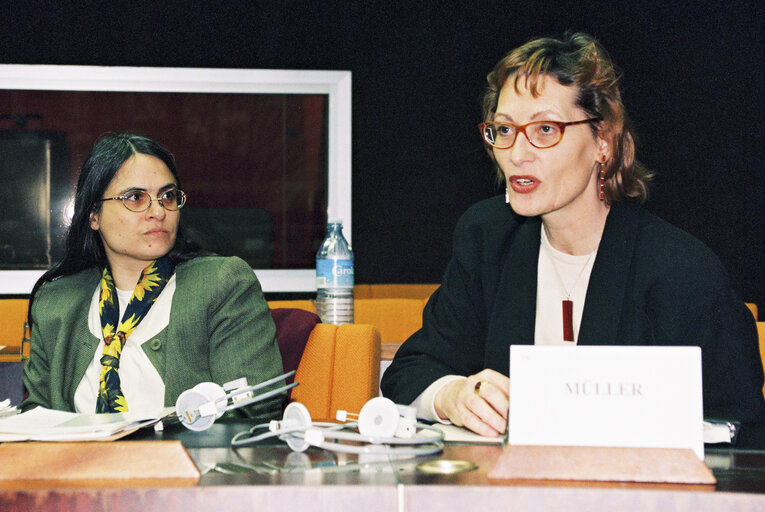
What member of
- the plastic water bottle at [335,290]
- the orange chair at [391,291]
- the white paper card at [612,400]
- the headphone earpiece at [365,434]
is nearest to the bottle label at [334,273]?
the plastic water bottle at [335,290]

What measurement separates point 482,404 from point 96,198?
1.30m

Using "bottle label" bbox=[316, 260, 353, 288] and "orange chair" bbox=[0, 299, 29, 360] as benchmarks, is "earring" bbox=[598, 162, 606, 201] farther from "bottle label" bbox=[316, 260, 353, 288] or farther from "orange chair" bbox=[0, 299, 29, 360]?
"orange chair" bbox=[0, 299, 29, 360]

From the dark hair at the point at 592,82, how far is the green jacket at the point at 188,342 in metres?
0.74

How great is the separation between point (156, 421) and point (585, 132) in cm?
95

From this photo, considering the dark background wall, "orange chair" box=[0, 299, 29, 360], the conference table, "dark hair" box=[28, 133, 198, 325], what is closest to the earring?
the conference table

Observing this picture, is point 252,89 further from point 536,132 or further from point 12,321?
point 536,132

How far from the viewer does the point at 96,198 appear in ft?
6.80

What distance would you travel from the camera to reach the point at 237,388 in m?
1.16

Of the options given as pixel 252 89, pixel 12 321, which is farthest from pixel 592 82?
pixel 252 89

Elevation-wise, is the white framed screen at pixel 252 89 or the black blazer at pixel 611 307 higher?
the white framed screen at pixel 252 89

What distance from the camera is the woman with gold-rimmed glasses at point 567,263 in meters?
1.42

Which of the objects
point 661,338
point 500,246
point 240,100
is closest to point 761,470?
→ point 661,338

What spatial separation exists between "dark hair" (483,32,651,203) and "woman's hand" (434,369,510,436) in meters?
0.59

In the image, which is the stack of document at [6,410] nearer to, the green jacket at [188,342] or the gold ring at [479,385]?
the green jacket at [188,342]
